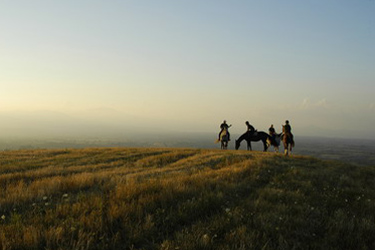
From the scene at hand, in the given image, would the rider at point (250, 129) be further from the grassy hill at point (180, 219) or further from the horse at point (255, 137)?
the grassy hill at point (180, 219)

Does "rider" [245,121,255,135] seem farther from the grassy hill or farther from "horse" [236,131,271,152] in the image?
the grassy hill

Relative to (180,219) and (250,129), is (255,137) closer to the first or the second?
(250,129)

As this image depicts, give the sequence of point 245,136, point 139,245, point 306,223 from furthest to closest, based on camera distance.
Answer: point 245,136 < point 306,223 < point 139,245

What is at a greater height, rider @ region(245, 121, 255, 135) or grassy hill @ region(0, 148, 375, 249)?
rider @ region(245, 121, 255, 135)

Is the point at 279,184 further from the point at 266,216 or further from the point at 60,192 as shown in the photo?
the point at 60,192

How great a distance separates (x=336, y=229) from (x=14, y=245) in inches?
236

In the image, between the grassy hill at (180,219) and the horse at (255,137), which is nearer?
the grassy hill at (180,219)

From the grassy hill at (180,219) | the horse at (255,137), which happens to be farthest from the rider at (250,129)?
the grassy hill at (180,219)

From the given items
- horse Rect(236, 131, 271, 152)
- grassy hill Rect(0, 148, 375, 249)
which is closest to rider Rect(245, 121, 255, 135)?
horse Rect(236, 131, 271, 152)

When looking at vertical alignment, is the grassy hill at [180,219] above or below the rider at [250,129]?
below

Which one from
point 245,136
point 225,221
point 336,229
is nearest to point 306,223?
point 336,229

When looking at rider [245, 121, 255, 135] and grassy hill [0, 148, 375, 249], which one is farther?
rider [245, 121, 255, 135]

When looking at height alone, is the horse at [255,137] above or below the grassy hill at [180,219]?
above

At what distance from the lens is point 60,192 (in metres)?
6.56
